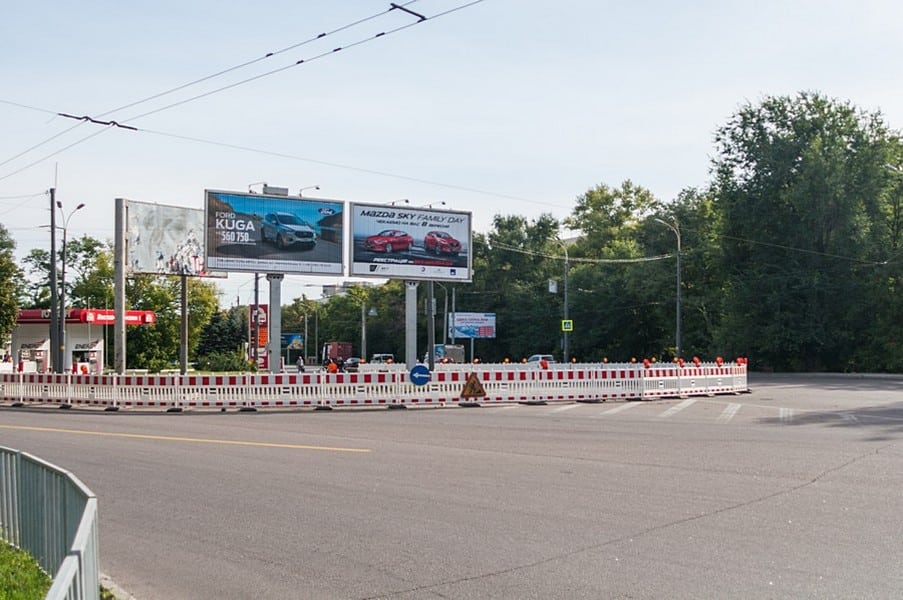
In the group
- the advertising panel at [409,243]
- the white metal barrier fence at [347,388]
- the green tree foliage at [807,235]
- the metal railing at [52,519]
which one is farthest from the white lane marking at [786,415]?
the green tree foliage at [807,235]

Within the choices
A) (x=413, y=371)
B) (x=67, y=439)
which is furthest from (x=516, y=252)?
(x=67, y=439)

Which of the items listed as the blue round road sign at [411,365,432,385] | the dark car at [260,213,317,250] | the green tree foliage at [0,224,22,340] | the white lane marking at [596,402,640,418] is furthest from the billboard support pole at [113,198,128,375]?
the white lane marking at [596,402,640,418]

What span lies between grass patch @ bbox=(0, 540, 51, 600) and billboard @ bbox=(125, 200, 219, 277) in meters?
33.9

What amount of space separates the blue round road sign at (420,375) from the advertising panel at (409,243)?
10.3 m

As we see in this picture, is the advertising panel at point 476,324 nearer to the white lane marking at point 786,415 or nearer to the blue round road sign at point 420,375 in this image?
the blue round road sign at point 420,375

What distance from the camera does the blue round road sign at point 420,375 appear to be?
91.8 ft

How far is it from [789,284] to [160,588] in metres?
53.6

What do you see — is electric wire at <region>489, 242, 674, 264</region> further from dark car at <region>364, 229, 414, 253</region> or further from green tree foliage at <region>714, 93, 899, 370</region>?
dark car at <region>364, 229, 414, 253</region>

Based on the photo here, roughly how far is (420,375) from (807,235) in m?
36.3

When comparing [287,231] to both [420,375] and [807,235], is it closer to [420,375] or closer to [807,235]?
[420,375]

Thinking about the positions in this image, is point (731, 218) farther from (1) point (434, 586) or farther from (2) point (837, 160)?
(1) point (434, 586)

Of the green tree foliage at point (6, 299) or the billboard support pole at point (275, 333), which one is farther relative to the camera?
the green tree foliage at point (6, 299)

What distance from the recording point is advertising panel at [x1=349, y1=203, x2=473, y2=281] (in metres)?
37.4

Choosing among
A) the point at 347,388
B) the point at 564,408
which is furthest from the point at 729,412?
the point at 347,388
